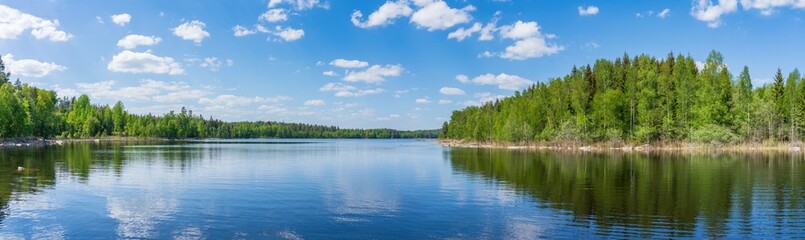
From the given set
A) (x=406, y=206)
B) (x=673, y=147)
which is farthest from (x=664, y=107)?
(x=406, y=206)

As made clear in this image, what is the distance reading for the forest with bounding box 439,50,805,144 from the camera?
11325cm

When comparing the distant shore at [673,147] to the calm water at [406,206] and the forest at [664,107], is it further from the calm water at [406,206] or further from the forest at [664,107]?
the calm water at [406,206]

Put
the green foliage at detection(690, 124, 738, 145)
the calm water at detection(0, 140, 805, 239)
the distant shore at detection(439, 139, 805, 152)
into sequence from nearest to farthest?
the calm water at detection(0, 140, 805, 239), the distant shore at detection(439, 139, 805, 152), the green foliage at detection(690, 124, 738, 145)

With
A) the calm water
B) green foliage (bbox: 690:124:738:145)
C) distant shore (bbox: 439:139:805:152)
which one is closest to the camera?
the calm water

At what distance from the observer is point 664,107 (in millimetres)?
119875

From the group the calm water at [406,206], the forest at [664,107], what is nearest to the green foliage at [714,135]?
the forest at [664,107]

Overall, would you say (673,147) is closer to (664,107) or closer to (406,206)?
(664,107)

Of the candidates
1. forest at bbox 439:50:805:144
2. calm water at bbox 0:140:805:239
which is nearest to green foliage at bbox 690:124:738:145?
forest at bbox 439:50:805:144

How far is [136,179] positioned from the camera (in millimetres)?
49531

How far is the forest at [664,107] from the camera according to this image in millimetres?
113250

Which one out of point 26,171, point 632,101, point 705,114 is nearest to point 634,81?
point 632,101

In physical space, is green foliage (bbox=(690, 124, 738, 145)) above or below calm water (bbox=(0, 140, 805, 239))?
above

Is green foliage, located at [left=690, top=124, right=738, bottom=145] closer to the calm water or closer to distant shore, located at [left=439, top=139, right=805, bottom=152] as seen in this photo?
distant shore, located at [left=439, top=139, right=805, bottom=152]

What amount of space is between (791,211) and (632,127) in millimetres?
102186
